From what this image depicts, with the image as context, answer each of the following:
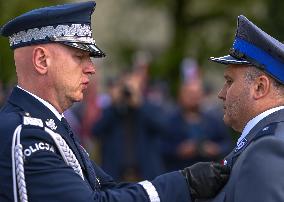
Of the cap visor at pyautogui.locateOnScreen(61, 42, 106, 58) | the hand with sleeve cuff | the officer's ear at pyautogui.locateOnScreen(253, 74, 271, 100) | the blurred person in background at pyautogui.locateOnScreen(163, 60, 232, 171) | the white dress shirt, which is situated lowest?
the blurred person in background at pyautogui.locateOnScreen(163, 60, 232, 171)

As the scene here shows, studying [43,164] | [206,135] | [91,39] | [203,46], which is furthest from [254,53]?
[203,46]

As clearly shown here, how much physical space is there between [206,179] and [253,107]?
1.49 ft

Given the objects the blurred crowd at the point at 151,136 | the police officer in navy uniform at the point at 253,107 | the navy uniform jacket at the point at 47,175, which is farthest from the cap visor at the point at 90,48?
the blurred crowd at the point at 151,136

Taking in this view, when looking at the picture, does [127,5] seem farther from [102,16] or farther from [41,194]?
[41,194]

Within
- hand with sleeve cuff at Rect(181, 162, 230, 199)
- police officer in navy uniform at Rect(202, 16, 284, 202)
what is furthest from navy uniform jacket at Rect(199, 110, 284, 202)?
hand with sleeve cuff at Rect(181, 162, 230, 199)

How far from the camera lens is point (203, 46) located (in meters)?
25.2

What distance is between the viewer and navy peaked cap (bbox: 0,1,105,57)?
197 inches

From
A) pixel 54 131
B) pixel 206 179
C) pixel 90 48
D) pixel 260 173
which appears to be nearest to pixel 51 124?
pixel 54 131

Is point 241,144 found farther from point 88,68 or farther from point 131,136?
point 131,136

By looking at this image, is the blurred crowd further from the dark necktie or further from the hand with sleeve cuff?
the hand with sleeve cuff

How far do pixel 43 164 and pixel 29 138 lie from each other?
0.16 m

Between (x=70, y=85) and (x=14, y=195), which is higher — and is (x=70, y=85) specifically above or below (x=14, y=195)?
above

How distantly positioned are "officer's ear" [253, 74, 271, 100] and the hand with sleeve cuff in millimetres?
398

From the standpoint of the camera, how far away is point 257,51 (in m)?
4.89
